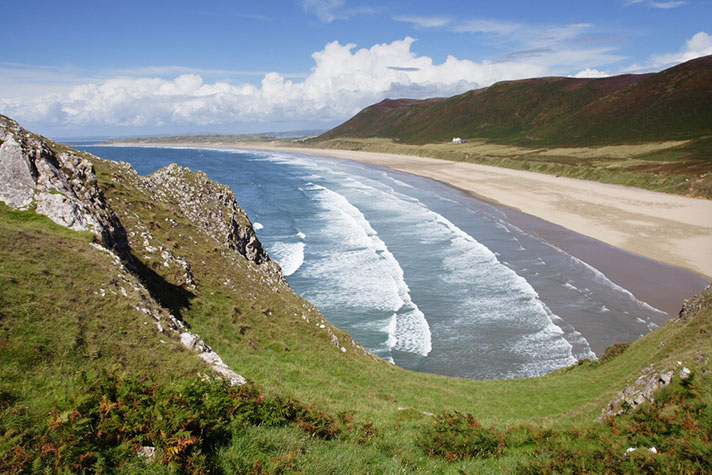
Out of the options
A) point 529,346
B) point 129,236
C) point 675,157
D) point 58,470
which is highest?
point 675,157

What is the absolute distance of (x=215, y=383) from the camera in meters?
8.49

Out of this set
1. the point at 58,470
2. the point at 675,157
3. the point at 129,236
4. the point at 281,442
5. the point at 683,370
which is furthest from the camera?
the point at 675,157

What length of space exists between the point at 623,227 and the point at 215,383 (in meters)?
57.9

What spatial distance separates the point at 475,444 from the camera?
370 inches

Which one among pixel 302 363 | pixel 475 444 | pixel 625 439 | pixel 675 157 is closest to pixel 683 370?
pixel 625 439

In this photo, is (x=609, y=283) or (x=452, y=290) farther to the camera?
(x=609, y=283)

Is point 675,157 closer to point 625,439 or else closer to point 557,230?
point 557,230

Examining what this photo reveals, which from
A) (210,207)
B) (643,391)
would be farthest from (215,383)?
(210,207)

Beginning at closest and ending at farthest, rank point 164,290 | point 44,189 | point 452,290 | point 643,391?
point 643,391
point 44,189
point 164,290
point 452,290

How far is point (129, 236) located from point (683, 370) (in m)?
19.0

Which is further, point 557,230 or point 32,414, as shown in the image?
point 557,230

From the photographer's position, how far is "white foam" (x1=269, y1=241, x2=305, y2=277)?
126 ft

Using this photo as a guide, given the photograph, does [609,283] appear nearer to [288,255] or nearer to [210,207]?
[288,255]

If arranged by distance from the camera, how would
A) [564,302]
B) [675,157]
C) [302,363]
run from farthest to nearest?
[675,157] < [564,302] < [302,363]
